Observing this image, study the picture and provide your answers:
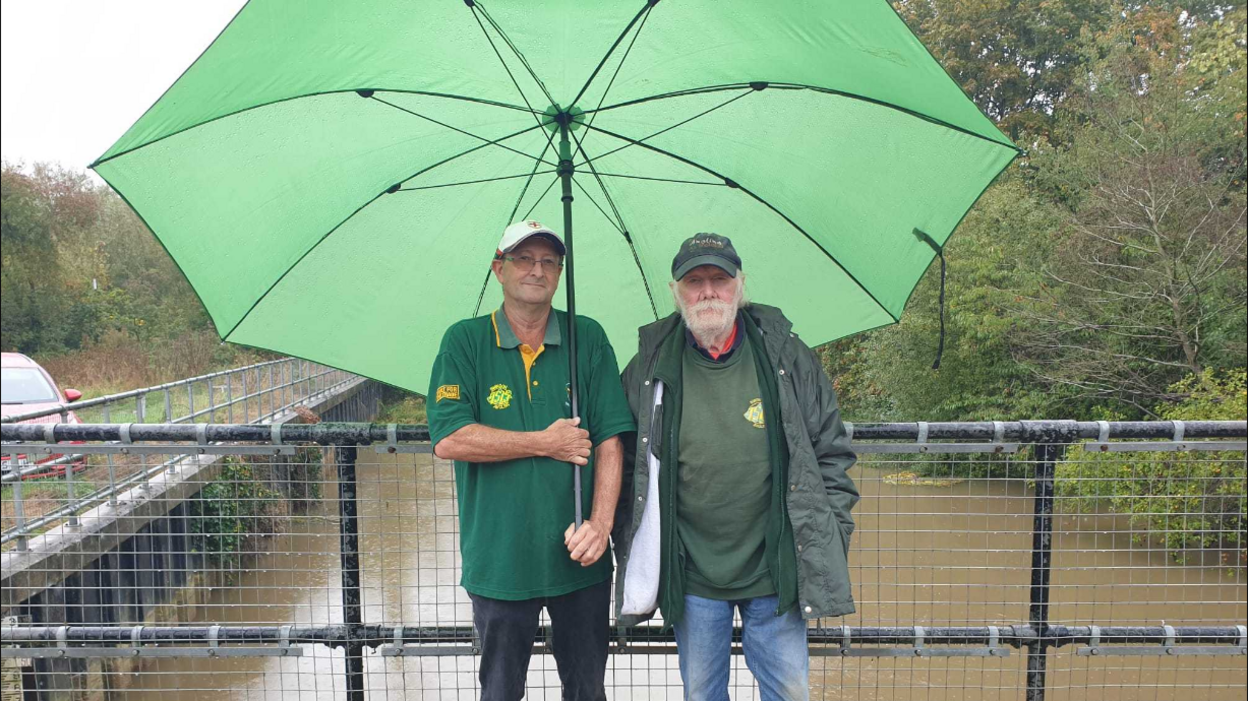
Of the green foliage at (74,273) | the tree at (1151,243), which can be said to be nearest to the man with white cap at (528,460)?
the tree at (1151,243)

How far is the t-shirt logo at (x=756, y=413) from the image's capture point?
Answer: 2.36 m

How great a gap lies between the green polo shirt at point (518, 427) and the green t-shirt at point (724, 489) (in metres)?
0.19

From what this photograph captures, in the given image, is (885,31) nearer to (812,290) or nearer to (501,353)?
(812,290)

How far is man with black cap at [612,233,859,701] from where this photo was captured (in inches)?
91.5

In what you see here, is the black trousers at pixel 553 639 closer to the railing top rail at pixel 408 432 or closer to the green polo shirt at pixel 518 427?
the green polo shirt at pixel 518 427

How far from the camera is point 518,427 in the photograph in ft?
7.79

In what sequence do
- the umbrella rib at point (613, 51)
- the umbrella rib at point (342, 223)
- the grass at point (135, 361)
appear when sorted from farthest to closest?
the grass at point (135, 361) → the umbrella rib at point (342, 223) → the umbrella rib at point (613, 51)

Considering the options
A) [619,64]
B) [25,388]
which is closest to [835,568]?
[619,64]

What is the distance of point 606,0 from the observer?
2.08 meters

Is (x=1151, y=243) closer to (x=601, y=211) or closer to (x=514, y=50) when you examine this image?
(x=601, y=211)

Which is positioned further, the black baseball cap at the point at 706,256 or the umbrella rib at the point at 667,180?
the umbrella rib at the point at 667,180

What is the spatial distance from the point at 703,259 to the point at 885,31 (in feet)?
2.25

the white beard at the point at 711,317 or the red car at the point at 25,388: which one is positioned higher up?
the white beard at the point at 711,317

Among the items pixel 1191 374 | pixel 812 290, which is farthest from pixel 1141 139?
pixel 812 290
